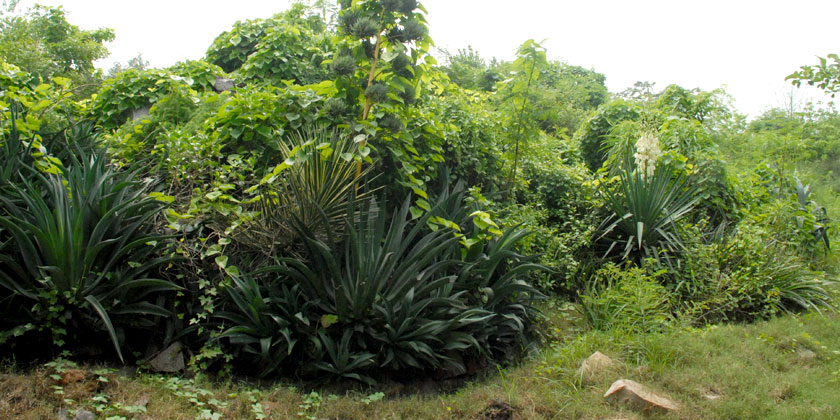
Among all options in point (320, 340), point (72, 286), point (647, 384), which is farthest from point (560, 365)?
point (72, 286)

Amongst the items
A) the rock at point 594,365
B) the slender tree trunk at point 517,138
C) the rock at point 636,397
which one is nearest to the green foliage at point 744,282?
the rock at point 594,365

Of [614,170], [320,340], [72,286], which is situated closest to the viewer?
[72,286]

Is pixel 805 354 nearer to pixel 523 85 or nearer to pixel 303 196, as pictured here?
pixel 523 85

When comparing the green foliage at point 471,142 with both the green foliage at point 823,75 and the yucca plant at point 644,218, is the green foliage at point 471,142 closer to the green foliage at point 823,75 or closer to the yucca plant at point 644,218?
the yucca plant at point 644,218

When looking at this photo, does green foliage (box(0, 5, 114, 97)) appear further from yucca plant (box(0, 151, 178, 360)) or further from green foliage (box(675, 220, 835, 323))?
green foliage (box(675, 220, 835, 323))

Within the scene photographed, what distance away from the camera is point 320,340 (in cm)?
329

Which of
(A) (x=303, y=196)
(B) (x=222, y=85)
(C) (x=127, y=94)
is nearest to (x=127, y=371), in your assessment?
(A) (x=303, y=196)

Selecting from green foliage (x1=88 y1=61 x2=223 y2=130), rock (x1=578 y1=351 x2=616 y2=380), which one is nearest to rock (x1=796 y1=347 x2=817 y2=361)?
rock (x1=578 y1=351 x2=616 y2=380)

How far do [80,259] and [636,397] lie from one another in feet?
11.4

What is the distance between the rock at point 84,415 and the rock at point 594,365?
286 cm

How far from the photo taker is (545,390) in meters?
3.23

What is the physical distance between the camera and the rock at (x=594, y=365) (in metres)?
3.38

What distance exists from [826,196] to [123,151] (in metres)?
11.3

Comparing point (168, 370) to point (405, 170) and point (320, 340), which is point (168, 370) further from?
point (405, 170)
